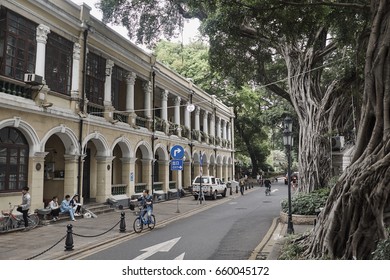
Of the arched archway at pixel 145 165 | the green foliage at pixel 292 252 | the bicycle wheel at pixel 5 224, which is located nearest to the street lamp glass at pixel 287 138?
the green foliage at pixel 292 252

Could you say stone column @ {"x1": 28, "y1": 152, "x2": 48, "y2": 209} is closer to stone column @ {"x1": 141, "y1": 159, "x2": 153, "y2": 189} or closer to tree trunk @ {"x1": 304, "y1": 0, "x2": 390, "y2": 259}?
stone column @ {"x1": 141, "y1": 159, "x2": 153, "y2": 189}

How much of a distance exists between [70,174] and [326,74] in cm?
1367

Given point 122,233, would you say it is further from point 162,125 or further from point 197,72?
point 197,72

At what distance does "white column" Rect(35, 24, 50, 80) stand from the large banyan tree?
5258mm

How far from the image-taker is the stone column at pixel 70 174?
51.1ft

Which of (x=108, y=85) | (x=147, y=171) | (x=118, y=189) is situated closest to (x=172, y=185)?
(x=147, y=171)

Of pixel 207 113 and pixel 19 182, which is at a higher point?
pixel 207 113

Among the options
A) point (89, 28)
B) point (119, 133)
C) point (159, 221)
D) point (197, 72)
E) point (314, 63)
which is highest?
point (197, 72)

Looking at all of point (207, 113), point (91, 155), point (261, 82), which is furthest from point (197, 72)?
point (91, 155)

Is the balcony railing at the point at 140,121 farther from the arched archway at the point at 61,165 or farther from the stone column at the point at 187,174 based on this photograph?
the stone column at the point at 187,174

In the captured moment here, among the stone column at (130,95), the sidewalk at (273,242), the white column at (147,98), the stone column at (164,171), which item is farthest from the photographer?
the stone column at (164,171)

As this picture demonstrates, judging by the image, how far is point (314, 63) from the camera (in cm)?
1470

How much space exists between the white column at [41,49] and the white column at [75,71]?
194 centimetres

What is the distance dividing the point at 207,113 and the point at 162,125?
10778mm
